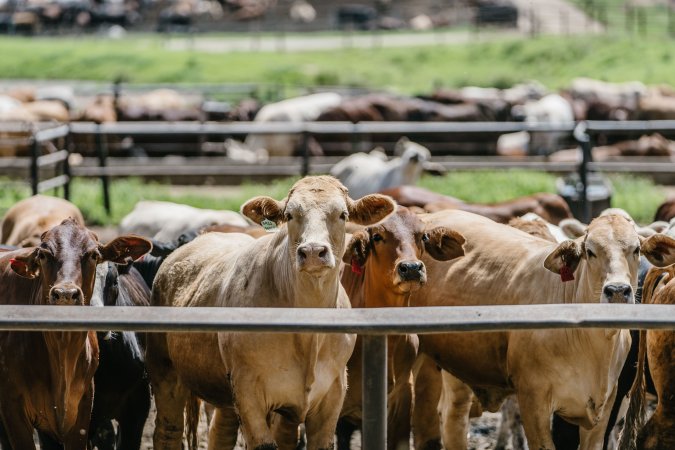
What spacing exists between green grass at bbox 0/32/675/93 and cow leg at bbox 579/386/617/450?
107 ft

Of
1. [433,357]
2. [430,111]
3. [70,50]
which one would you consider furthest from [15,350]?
[70,50]

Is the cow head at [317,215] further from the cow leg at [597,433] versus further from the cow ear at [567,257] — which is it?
the cow leg at [597,433]

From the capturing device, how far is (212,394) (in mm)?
6059

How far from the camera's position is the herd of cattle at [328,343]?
213 inches

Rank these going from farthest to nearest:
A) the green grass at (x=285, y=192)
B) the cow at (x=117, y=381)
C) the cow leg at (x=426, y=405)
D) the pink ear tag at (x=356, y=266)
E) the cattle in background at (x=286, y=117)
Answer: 1. the cattle in background at (x=286, y=117)
2. the green grass at (x=285, y=192)
3. the cow leg at (x=426, y=405)
4. the cow at (x=117, y=381)
5. the pink ear tag at (x=356, y=266)

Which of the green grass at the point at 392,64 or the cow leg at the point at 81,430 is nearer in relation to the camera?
the cow leg at the point at 81,430

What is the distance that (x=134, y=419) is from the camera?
270 inches

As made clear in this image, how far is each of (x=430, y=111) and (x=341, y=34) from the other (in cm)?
3318

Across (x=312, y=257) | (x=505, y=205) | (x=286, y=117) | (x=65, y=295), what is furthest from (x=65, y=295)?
(x=286, y=117)

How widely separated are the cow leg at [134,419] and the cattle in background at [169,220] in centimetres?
377

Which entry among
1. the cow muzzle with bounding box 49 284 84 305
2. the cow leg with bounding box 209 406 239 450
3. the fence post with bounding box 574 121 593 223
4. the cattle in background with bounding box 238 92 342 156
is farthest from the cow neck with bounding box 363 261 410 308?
the cattle in background with bounding box 238 92 342 156

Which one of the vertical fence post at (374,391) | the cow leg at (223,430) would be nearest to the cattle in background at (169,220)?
the cow leg at (223,430)

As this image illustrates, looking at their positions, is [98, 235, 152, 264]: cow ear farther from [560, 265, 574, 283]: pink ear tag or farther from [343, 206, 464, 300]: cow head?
[560, 265, 574, 283]: pink ear tag

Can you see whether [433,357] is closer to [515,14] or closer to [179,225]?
[179,225]
